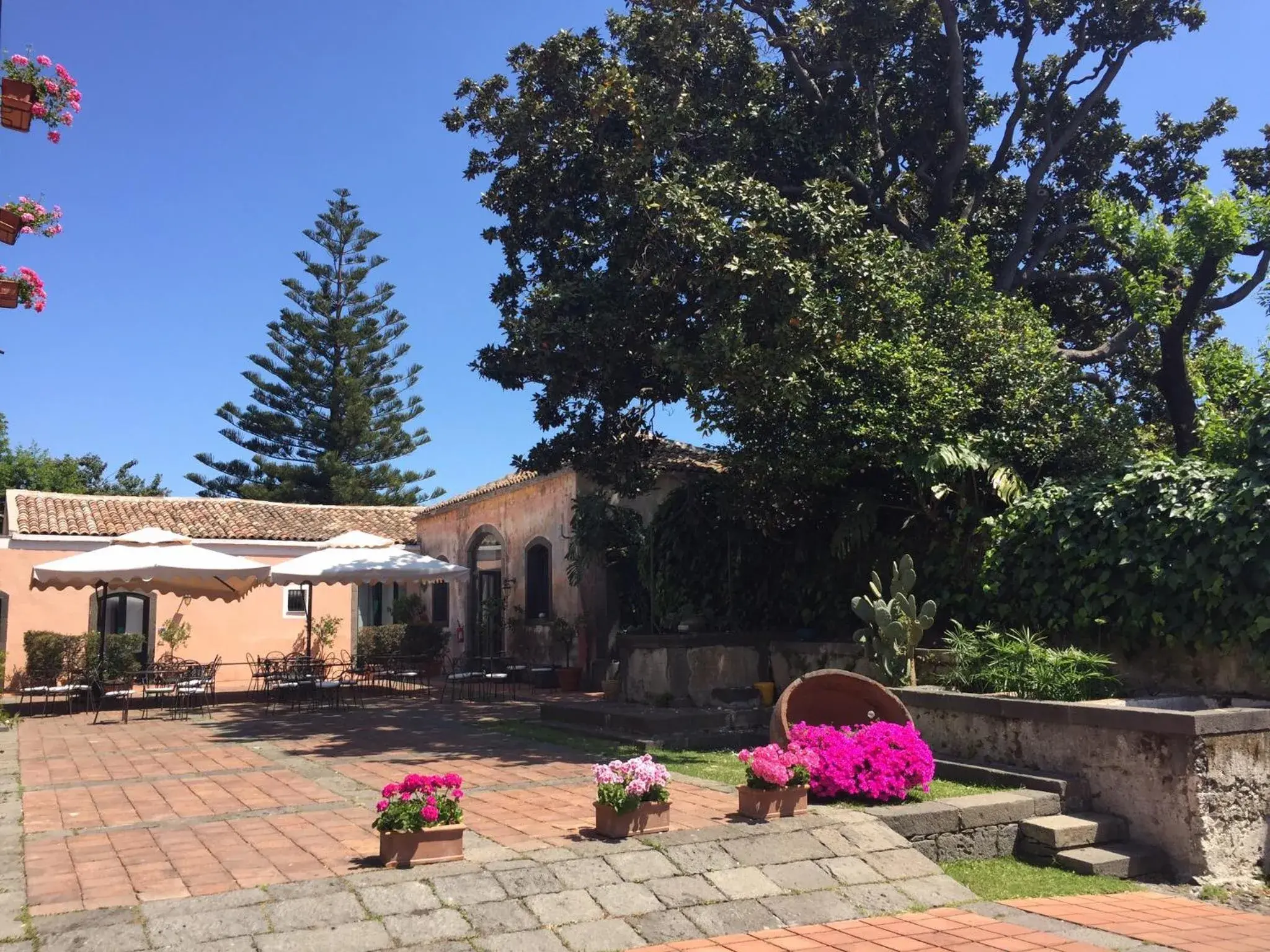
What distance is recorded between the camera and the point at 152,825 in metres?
5.62

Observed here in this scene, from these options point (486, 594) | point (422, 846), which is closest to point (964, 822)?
point (422, 846)

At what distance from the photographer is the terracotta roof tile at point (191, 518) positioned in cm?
1819

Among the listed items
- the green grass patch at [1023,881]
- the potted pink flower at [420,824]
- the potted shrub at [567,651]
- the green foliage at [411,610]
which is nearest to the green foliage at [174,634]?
the green foliage at [411,610]

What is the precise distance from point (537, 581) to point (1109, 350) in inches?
387

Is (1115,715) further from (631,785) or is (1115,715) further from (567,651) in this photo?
(567,651)

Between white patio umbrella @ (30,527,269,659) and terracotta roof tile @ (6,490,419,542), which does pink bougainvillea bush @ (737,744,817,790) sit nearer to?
white patio umbrella @ (30,527,269,659)

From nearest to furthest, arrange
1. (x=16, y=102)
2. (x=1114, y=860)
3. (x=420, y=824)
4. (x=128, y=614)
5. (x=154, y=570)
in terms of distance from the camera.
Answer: (x=420, y=824), (x=1114, y=860), (x=16, y=102), (x=154, y=570), (x=128, y=614)

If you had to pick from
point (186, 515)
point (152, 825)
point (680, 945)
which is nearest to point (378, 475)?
point (186, 515)

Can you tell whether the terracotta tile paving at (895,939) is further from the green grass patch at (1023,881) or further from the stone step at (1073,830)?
the stone step at (1073,830)

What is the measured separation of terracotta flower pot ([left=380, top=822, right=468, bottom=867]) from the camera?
4469mm

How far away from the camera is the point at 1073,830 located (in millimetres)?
5684

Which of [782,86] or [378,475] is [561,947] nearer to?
[782,86]

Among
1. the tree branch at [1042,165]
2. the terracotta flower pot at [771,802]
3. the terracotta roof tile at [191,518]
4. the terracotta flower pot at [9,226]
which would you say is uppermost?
the tree branch at [1042,165]

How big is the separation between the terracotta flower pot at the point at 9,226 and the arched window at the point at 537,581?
10.4 metres
